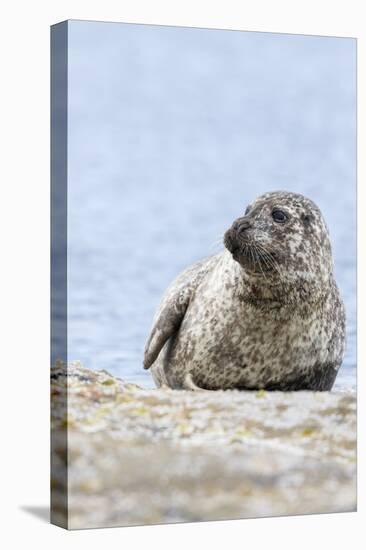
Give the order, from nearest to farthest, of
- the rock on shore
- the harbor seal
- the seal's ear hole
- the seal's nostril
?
the rock on shore, the seal's nostril, the harbor seal, the seal's ear hole

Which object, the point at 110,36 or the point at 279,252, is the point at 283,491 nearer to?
the point at 279,252

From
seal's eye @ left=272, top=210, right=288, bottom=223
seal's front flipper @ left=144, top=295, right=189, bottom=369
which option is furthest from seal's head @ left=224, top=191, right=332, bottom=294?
seal's front flipper @ left=144, top=295, right=189, bottom=369

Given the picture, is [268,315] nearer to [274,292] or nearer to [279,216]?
[274,292]

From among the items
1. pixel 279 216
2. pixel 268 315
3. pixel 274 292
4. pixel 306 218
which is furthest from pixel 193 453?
pixel 306 218

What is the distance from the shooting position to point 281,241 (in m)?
11.2

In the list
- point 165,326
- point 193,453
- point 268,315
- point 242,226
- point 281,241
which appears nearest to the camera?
point 193,453

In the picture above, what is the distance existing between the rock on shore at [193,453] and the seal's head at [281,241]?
33.0 inches

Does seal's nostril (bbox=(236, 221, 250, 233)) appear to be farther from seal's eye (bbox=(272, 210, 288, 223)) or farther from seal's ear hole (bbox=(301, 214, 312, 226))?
seal's ear hole (bbox=(301, 214, 312, 226))

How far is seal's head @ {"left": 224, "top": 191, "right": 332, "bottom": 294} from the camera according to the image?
1103 cm

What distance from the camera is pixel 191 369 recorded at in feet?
37.6

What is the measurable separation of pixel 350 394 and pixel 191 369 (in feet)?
3.75

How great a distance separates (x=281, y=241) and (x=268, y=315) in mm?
534

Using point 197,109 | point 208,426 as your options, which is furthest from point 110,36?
point 208,426

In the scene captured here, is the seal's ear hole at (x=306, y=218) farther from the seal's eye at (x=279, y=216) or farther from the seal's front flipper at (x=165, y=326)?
the seal's front flipper at (x=165, y=326)
